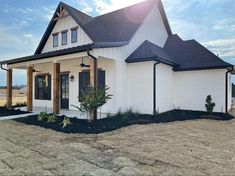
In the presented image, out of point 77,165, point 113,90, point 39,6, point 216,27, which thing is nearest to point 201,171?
point 77,165

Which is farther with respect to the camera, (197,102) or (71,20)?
(71,20)

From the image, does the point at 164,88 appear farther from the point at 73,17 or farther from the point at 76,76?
the point at 73,17

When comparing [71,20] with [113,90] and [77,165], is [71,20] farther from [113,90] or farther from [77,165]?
[77,165]

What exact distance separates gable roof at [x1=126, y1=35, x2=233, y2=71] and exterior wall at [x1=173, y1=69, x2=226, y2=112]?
1.36 feet

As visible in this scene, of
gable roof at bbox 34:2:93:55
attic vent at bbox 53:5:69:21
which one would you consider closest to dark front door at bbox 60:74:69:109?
gable roof at bbox 34:2:93:55

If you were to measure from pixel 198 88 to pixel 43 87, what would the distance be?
10.5 meters

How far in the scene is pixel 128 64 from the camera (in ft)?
34.0

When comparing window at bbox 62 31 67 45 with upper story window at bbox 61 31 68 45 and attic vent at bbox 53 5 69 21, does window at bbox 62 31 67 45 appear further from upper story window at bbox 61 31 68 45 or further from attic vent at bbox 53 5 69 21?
attic vent at bbox 53 5 69 21

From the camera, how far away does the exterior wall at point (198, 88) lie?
10.4m

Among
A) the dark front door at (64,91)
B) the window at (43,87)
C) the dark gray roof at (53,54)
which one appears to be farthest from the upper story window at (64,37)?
the dark gray roof at (53,54)

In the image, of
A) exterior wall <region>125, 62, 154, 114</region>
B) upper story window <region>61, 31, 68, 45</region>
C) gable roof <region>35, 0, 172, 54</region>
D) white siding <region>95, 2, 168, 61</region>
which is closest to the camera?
white siding <region>95, 2, 168, 61</region>

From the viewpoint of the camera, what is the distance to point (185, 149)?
15.3ft

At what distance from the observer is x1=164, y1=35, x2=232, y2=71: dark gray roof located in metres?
10.7

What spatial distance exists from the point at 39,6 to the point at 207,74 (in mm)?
11318
